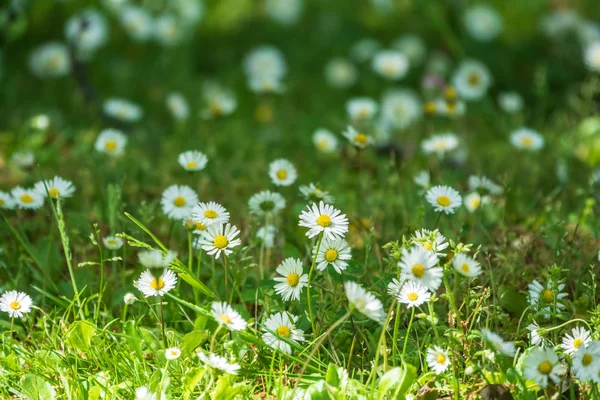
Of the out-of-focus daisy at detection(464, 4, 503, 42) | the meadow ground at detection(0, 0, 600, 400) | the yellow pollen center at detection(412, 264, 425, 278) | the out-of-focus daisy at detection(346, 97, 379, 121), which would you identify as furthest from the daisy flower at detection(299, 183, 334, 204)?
the out-of-focus daisy at detection(464, 4, 503, 42)

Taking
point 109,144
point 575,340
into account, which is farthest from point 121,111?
point 575,340

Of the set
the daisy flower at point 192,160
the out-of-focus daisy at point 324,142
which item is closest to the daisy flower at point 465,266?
the daisy flower at point 192,160

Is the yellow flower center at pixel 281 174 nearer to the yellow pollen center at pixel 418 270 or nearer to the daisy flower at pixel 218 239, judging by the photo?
the daisy flower at pixel 218 239

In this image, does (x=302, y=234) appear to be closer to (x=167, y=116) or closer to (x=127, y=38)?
(x=167, y=116)

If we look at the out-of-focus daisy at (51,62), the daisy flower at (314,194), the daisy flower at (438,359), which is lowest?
the daisy flower at (438,359)

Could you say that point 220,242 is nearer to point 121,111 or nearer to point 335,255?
point 335,255

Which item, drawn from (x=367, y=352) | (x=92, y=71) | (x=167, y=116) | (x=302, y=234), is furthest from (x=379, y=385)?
(x=92, y=71)

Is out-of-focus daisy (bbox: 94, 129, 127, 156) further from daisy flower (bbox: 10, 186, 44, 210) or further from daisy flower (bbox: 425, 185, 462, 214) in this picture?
daisy flower (bbox: 425, 185, 462, 214)
